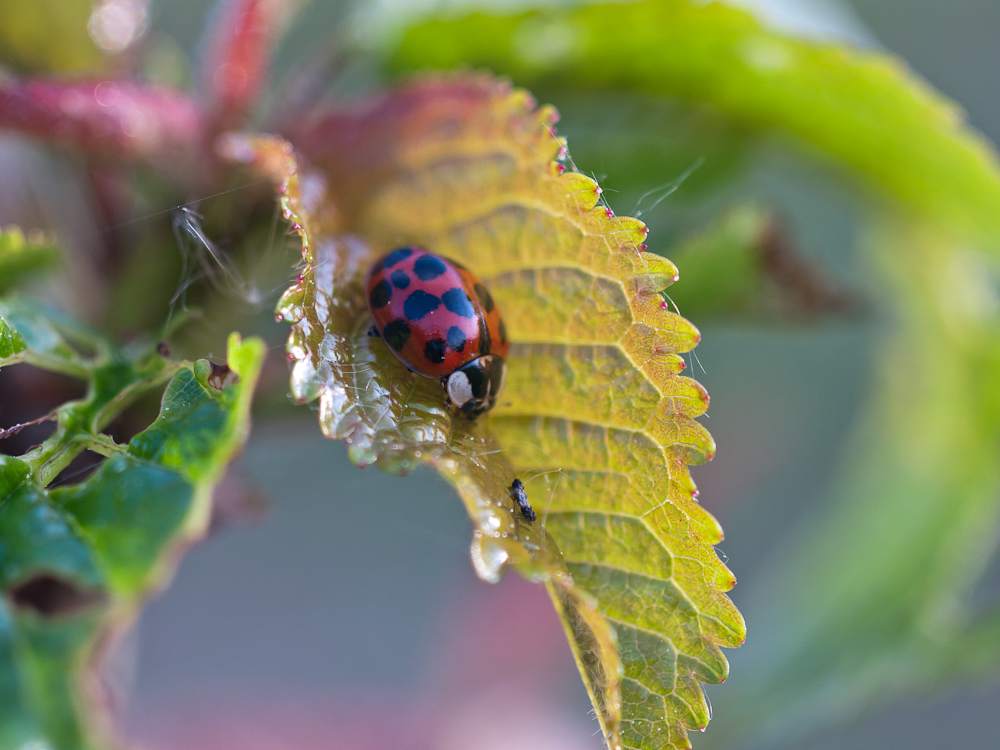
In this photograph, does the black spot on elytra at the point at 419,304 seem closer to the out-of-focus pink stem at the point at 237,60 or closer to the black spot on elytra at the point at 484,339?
the black spot on elytra at the point at 484,339

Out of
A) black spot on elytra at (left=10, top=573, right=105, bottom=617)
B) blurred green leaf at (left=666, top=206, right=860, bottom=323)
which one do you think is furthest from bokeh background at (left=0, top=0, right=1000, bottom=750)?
black spot on elytra at (left=10, top=573, right=105, bottom=617)

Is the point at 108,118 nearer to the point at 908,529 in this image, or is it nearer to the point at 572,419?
the point at 572,419

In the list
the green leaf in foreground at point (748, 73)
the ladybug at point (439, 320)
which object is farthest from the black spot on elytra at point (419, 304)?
the green leaf in foreground at point (748, 73)

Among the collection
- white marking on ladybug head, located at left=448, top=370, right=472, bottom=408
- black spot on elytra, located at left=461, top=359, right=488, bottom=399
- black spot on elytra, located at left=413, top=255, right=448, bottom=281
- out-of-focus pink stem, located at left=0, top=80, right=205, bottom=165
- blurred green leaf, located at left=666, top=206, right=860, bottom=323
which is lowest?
white marking on ladybug head, located at left=448, top=370, right=472, bottom=408

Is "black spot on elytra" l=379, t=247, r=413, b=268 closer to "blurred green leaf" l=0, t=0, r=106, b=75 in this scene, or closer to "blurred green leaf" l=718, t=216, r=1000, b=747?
"blurred green leaf" l=0, t=0, r=106, b=75

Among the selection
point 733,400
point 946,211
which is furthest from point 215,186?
point 733,400

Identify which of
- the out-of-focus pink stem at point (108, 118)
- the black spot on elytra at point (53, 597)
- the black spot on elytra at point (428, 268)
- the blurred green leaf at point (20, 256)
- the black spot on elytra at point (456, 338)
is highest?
the out-of-focus pink stem at point (108, 118)

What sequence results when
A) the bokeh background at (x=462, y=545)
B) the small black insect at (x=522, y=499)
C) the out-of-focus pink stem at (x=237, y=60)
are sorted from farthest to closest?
1. the bokeh background at (x=462, y=545)
2. the out-of-focus pink stem at (x=237, y=60)
3. the small black insect at (x=522, y=499)
